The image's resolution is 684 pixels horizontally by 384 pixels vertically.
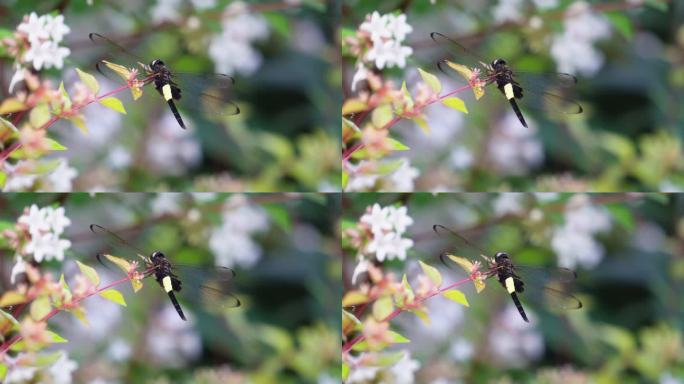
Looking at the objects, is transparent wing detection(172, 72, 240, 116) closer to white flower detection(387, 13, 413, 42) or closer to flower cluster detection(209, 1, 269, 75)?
flower cluster detection(209, 1, 269, 75)

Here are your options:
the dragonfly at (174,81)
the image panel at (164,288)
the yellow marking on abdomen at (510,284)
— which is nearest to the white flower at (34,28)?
the dragonfly at (174,81)

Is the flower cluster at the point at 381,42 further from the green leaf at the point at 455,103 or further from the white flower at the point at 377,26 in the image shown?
the green leaf at the point at 455,103

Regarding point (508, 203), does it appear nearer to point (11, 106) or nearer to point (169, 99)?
point (169, 99)

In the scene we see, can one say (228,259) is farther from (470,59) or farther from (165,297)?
(470,59)

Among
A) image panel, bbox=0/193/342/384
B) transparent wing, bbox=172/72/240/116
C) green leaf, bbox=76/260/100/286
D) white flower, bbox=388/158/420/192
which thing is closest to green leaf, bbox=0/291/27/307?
image panel, bbox=0/193/342/384

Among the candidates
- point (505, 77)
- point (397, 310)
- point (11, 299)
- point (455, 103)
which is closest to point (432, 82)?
point (455, 103)
